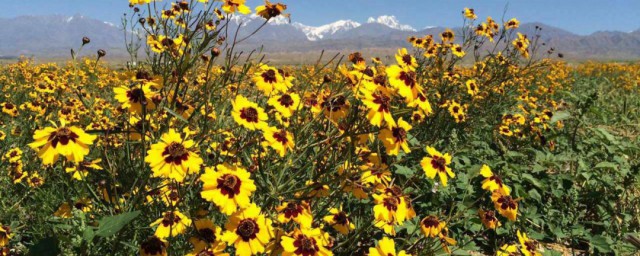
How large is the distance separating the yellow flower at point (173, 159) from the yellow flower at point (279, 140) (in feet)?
1.62

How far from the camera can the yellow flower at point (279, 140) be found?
7.45ft

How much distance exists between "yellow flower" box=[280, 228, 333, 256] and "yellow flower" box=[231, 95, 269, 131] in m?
0.58

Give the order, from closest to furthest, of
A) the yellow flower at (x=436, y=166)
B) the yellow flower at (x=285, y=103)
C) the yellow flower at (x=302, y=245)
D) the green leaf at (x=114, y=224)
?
1. the green leaf at (x=114, y=224)
2. the yellow flower at (x=302, y=245)
3. the yellow flower at (x=285, y=103)
4. the yellow flower at (x=436, y=166)

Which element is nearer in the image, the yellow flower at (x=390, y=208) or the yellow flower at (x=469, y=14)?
the yellow flower at (x=390, y=208)

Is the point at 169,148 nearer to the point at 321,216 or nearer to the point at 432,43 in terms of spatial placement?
the point at 321,216

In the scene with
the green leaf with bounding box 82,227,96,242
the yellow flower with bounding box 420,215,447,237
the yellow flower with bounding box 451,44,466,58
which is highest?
the yellow flower with bounding box 451,44,466,58

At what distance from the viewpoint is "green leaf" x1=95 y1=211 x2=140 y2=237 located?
5.17ft

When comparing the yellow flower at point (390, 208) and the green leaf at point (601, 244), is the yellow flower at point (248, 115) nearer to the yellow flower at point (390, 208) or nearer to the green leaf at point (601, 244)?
the yellow flower at point (390, 208)

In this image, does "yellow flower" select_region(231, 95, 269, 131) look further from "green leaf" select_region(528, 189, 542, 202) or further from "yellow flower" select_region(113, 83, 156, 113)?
"green leaf" select_region(528, 189, 542, 202)

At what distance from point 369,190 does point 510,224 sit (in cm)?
223

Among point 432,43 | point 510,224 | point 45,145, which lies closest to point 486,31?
point 432,43

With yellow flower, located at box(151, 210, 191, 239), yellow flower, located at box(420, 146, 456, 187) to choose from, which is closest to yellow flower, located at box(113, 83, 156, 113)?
yellow flower, located at box(151, 210, 191, 239)

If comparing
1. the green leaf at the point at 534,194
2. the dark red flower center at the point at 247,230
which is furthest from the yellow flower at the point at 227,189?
the green leaf at the point at 534,194

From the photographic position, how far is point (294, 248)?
1.96 m
